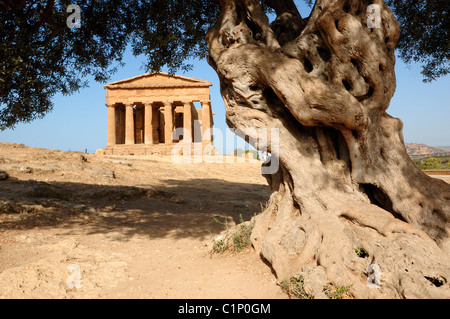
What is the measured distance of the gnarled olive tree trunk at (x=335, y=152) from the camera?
11.4 feet

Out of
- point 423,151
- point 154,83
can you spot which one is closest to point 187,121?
point 154,83

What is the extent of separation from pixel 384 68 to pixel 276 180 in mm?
2325

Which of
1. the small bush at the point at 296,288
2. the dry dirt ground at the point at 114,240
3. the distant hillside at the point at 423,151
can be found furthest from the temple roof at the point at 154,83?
the distant hillside at the point at 423,151

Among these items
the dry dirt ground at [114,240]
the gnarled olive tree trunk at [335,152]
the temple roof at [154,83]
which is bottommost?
the dry dirt ground at [114,240]

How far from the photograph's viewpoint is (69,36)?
7613mm

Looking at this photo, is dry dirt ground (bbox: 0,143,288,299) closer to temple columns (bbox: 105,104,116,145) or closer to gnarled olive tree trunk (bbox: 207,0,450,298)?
gnarled olive tree trunk (bbox: 207,0,450,298)

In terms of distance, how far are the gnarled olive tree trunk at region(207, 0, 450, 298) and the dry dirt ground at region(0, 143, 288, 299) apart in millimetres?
760

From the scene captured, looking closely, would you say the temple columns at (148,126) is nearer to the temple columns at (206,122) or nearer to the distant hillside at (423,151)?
the temple columns at (206,122)

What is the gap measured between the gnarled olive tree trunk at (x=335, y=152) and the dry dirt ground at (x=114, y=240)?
29.9 inches

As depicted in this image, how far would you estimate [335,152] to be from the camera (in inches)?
181

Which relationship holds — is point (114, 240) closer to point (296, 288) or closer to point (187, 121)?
point (296, 288)

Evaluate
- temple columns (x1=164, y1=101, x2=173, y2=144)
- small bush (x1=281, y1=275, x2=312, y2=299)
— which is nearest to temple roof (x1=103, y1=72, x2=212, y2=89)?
temple columns (x1=164, y1=101, x2=173, y2=144)
